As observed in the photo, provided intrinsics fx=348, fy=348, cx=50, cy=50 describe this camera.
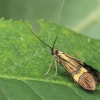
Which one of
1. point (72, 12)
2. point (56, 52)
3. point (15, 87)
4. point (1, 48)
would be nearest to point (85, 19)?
point (72, 12)

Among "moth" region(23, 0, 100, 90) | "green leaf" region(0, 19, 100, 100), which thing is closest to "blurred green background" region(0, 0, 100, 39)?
"green leaf" region(0, 19, 100, 100)

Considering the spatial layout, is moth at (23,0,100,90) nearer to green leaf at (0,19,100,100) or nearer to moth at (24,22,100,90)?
moth at (24,22,100,90)

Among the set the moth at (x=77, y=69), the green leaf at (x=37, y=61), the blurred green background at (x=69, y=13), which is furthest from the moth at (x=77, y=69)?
the blurred green background at (x=69, y=13)

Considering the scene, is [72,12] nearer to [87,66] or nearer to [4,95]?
[87,66]

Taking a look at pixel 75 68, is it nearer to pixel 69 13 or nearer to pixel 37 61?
pixel 37 61

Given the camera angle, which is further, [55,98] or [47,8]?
[47,8]

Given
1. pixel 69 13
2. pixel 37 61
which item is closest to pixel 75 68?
pixel 37 61

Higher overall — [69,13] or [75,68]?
[69,13]

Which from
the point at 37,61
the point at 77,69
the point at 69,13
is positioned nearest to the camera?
the point at 37,61
